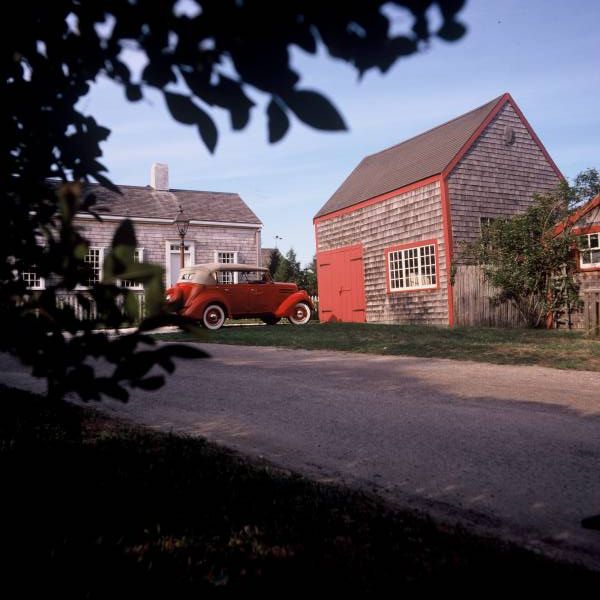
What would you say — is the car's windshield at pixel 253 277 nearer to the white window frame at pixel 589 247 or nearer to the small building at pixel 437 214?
the small building at pixel 437 214

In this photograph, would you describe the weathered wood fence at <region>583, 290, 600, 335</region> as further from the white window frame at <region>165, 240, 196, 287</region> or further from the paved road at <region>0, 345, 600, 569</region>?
the white window frame at <region>165, 240, 196, 287</region>

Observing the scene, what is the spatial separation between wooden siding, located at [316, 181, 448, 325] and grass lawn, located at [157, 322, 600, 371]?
10.9 feet

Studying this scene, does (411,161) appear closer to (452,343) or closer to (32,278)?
(452,343)

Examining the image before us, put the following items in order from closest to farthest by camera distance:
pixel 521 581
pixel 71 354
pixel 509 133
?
1. pixel 71 354
2. pixel 521 581
3. pixel 509 133

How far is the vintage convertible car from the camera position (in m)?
16.3

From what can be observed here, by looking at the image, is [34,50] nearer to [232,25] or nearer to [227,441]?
[232,25]

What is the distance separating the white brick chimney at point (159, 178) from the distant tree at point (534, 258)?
54.7 ft

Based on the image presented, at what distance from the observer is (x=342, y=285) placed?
21.6 meters

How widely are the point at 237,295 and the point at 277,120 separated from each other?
15504 mm

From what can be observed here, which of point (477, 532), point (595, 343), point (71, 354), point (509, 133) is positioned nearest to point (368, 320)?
point (509, 133)

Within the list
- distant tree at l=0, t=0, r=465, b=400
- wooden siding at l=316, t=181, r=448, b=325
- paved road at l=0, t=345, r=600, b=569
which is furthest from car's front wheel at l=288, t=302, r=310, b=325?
distant tree at l=0, t=0, r=465, b=400

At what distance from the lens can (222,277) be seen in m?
17.3

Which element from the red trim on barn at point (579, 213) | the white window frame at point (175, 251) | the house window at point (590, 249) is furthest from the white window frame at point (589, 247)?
the white window frame at point (175, 251)

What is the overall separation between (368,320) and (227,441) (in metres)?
16.0
